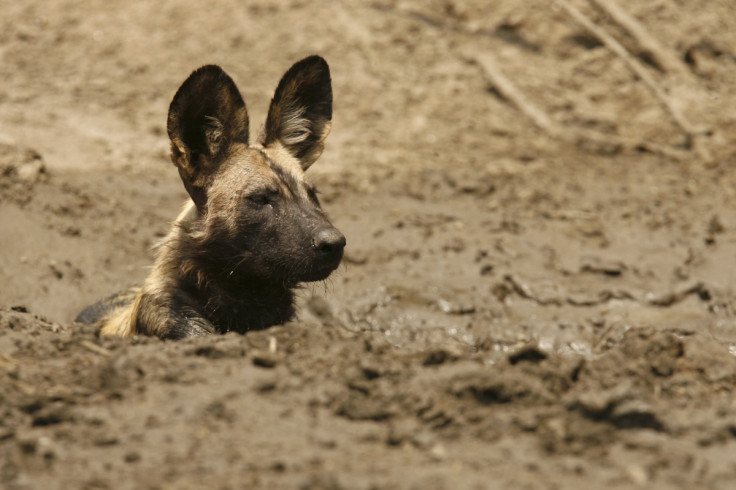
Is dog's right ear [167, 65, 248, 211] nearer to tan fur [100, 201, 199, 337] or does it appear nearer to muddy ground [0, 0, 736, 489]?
tan fur [100, 201, 199, 337]

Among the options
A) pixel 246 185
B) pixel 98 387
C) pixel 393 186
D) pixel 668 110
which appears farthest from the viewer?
pixel 668 110

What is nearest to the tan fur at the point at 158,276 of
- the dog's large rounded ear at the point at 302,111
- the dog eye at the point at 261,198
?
the dog eye at the point at 261,198

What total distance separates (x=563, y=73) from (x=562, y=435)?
905cm

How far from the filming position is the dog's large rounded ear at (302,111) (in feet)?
21.1

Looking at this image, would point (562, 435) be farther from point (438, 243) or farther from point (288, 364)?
point (438, 243)

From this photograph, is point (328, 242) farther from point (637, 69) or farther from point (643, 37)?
point (643, 37)

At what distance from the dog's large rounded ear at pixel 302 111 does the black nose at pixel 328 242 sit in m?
1.19

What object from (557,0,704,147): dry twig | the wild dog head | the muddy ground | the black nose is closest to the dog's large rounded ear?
the wild dog head

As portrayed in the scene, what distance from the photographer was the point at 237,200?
592cm

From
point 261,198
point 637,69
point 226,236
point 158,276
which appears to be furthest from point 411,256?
point 637,69

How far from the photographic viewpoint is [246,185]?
5945 mm

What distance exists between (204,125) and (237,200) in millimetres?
548

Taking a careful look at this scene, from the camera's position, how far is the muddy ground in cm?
340

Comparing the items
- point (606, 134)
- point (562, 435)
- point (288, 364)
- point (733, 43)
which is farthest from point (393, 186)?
point (562, 435)
